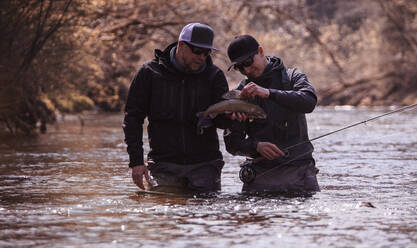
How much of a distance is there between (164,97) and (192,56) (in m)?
0.38

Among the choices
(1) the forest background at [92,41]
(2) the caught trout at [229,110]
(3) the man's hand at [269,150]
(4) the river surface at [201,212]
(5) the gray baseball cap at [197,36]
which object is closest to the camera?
(4) the river surface at [201,212]

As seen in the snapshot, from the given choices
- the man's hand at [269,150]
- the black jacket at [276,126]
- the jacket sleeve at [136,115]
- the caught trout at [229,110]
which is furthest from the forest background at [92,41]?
the man's hand at [269,150]

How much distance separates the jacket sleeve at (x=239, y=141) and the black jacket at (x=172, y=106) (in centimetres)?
15

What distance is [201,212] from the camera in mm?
5445

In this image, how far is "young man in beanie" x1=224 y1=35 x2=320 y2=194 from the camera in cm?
578

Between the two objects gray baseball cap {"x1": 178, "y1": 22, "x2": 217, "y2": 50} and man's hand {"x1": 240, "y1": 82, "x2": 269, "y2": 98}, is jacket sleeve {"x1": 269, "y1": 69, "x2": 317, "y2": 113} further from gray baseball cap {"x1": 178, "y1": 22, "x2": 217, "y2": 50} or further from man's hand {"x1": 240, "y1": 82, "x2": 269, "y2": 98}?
gray baseball cap {"x1": 178, "y1": 22, "x2": 217, "y2": 50}

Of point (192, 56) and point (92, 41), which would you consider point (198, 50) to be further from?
point (92, 41)

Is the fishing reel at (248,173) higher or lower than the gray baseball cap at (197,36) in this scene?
lower

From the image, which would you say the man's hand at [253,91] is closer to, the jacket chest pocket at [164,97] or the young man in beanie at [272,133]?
the young man in beanie at [272,133]

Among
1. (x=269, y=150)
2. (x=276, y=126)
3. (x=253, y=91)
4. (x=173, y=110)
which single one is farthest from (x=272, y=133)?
(x=173, y=110)

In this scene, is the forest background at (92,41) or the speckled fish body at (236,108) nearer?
the speckled fish body at (236,108)

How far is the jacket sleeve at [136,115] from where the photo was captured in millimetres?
5871

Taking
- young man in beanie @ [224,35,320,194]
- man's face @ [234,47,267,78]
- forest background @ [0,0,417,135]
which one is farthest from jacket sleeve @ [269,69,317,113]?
forest background @ [0,0,417,135]

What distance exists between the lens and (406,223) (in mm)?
4965
